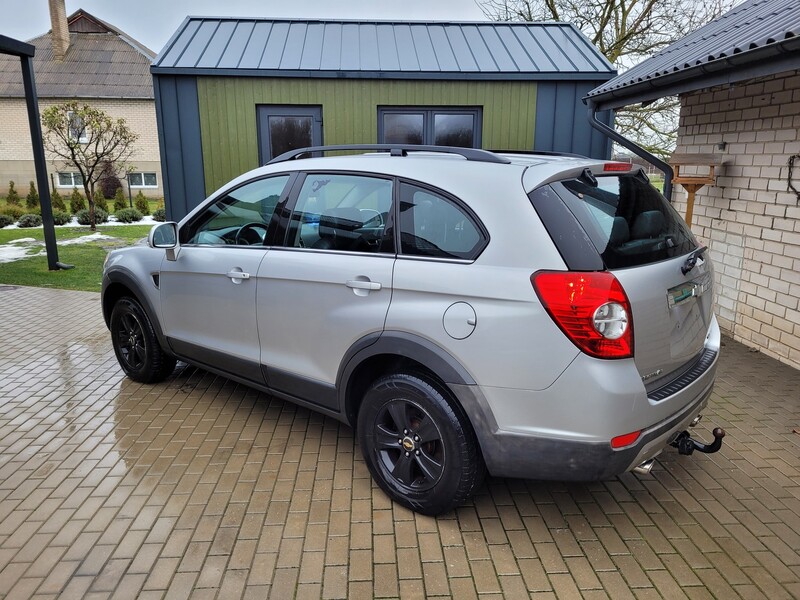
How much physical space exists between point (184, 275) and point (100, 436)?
4.00ft

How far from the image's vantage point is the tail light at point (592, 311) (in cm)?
236

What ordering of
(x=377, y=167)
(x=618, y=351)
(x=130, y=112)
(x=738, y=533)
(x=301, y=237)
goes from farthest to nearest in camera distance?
(x=130, y=112) → (x=301, y=237) → (x=377, y=167) → (x=738, y=533) → (x=618, y=351)

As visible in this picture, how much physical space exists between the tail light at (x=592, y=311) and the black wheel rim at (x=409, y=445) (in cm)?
84

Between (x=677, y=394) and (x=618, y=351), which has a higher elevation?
(x=618, y=351)

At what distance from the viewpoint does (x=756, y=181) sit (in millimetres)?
5719

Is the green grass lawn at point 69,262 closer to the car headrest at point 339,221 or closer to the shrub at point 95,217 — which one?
the shrub at point 95,217

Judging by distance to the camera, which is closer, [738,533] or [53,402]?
[738,533]

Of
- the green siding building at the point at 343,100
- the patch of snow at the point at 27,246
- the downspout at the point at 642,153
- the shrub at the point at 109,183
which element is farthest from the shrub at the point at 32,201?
the downspout at the point at 642,153

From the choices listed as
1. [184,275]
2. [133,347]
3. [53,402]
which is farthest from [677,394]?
[53,402]

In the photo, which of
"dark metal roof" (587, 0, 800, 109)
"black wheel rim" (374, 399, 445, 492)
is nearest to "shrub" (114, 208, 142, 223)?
"dark metal roof" (587, 0, 800, 109)

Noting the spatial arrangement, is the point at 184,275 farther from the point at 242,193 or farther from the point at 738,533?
the point at 738,533

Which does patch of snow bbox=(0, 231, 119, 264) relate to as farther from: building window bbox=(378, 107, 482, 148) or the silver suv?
the silver suv

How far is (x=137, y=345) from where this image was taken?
4.78m

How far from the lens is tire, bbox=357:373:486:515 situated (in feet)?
8.98
